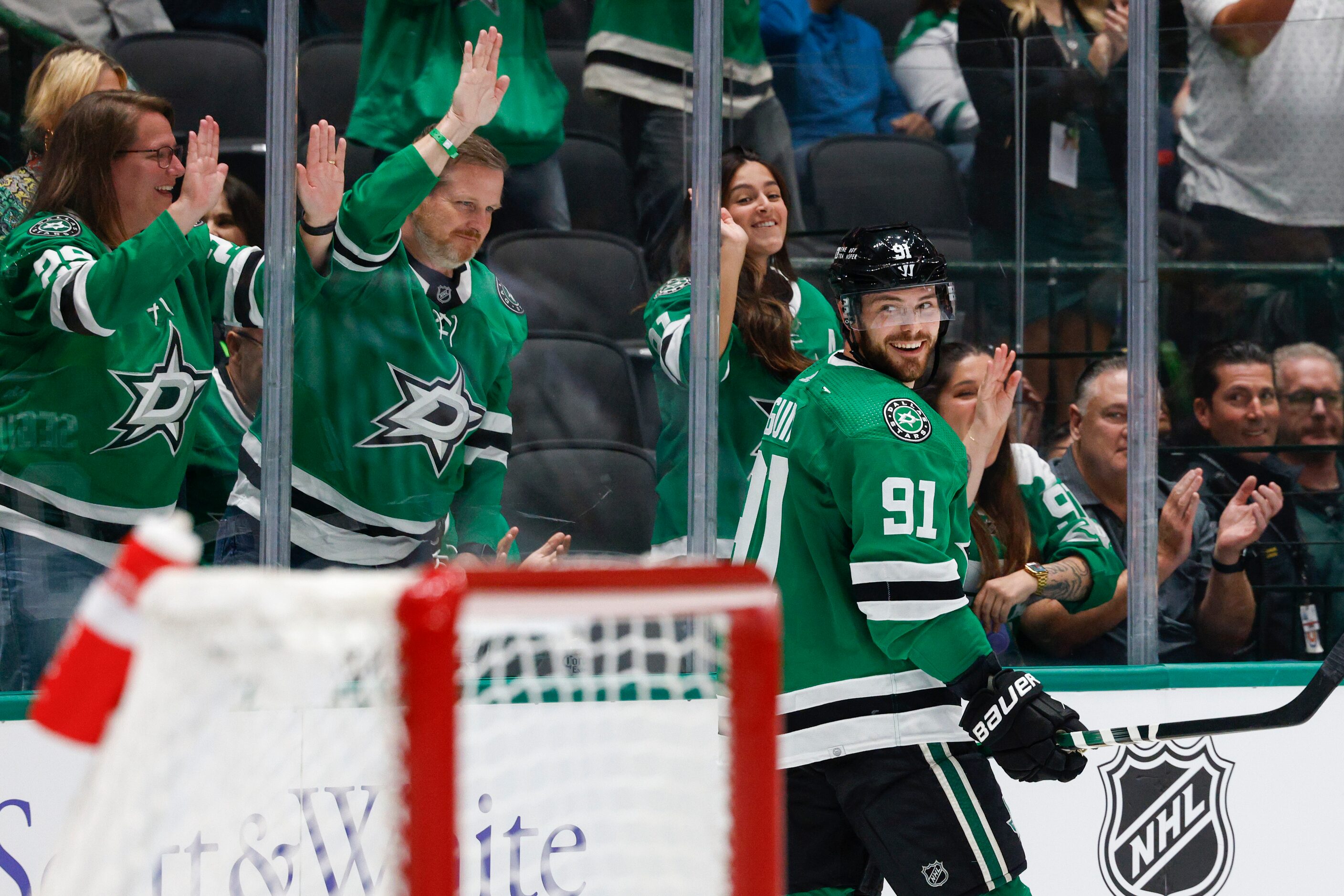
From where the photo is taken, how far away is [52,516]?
312cm

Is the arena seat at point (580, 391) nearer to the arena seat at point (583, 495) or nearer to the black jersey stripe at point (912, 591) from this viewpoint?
the arena seat at point (583, 495)

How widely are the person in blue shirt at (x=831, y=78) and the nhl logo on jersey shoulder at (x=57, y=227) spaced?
4.80 ft

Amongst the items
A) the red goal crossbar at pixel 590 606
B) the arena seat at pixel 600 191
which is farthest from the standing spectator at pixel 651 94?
the red goal crossbar at pixel 590 606

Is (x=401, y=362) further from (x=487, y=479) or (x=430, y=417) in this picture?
(x=487, y=479)

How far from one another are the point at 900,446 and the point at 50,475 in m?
1.71

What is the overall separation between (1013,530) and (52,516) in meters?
1.98

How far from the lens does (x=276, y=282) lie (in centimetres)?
317

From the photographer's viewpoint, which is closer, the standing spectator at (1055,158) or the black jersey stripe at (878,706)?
the black jersey stripe at (878,706)

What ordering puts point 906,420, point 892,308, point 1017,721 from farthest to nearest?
point 892,308 → point 906,420 → point 1017,721

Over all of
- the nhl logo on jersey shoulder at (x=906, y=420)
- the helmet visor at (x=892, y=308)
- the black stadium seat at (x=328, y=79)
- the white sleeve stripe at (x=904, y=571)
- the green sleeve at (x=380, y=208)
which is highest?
the black stadium seat at (x=328, y=79)

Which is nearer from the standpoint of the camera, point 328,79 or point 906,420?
point 906,420

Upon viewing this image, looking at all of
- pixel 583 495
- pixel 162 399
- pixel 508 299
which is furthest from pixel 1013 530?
pixel 162 399

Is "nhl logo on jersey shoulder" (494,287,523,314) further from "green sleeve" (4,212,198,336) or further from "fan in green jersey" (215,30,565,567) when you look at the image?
"green sleeve" (4,212,198,336)

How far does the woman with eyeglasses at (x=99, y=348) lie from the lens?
3002mm
